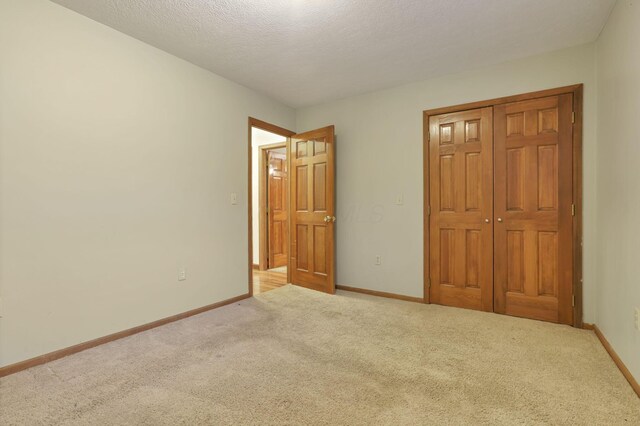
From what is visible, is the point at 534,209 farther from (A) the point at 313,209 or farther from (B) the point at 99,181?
(B) the point at 99,181

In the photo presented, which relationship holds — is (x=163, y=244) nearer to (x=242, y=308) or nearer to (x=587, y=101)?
(x=242, y=308)

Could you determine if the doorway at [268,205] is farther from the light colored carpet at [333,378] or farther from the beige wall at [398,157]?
the light colored carpet at [333,378]

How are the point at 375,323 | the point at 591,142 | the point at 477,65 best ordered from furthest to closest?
the point at 477,65 < the point at 375,323 < the point at 591,142

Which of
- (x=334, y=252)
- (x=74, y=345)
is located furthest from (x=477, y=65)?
(x=74, y=345)

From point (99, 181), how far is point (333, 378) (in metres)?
2.26

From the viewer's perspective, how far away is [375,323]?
3.02 metres

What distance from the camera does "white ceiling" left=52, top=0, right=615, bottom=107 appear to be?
233 cm

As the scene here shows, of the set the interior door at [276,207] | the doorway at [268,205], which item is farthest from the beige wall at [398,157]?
the interior door at [276,207]

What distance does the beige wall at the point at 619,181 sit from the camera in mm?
1948

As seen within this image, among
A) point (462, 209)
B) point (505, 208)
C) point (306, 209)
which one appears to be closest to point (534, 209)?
point (505, 208)

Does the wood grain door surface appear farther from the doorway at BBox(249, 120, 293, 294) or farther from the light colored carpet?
the doorway at BBox(249, 120, 293, 294)

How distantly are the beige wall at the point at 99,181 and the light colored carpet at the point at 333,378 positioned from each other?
330 mm

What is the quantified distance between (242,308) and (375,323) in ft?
4.64

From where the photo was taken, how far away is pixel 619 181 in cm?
222
